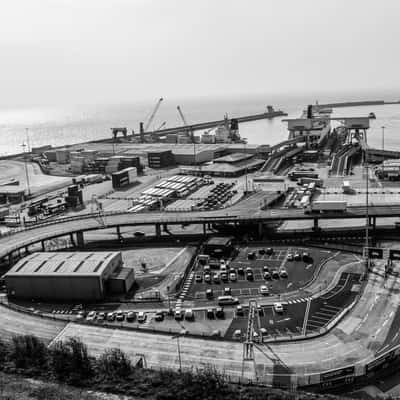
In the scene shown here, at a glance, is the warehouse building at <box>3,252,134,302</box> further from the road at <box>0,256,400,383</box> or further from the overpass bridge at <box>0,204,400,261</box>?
the overpass bridge at <box>0,204,400,261</box>

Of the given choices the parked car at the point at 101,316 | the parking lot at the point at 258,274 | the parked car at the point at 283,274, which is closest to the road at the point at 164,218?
the parking lot at the point at 258,274

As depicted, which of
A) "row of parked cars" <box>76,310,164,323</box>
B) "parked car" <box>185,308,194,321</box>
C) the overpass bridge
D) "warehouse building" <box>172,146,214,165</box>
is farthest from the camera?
"warehouse building" <box>172,146,214,165</box>

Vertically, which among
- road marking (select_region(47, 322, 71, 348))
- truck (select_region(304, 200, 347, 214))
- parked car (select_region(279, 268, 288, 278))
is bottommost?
parked car (select_region(279, 268, 288, 278))

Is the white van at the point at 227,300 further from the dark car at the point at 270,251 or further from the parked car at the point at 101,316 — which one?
the dark car at the point at 270,251

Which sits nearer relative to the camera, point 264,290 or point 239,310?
point 239,310

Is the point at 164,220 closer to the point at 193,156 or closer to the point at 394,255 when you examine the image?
the point at 394,255

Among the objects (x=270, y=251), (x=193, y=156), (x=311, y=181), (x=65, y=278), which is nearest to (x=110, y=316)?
(x=65, y=278)

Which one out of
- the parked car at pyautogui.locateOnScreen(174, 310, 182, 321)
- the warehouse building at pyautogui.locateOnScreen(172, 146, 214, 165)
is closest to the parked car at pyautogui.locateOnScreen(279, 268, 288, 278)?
the parked car at pyautogui.locateOnScreen(174, 310, 182, 321)

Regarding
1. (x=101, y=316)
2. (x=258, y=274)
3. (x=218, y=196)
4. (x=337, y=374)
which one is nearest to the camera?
(x=337, y=374)
